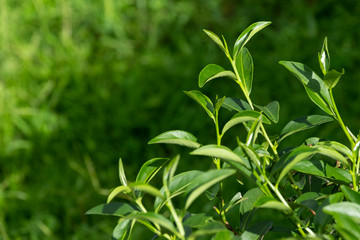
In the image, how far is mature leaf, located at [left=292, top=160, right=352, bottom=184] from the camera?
75 cm

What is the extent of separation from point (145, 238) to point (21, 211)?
0.58 meters

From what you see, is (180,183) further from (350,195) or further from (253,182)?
(350,195)

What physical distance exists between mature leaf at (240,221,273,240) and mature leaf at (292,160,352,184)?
8 centimetres

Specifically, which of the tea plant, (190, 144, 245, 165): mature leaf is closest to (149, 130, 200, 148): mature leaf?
the tea plant

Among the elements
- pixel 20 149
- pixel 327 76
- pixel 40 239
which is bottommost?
pixel 40 239

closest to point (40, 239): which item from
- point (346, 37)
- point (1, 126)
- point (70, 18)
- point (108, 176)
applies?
point (108, 176)

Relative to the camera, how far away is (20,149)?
264cm

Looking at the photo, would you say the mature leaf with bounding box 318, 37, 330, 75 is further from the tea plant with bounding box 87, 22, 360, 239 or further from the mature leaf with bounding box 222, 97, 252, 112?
the mature leaf with bounding box 222, 97, 252, 112

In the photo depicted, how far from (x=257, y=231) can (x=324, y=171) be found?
0.40ft

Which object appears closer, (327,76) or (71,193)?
(327,76)

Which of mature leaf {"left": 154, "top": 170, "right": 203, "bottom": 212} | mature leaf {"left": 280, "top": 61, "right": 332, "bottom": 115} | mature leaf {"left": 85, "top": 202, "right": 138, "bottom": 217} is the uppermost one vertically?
mature leaf {"left": 280, "top": 61, "right": 332, "bottom": 115}

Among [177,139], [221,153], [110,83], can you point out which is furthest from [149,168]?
[110,83]

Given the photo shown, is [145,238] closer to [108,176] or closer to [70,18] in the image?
[108,176]

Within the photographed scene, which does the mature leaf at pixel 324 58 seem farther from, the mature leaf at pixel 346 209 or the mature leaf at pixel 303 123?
the mature leaf at pixel 346 209
